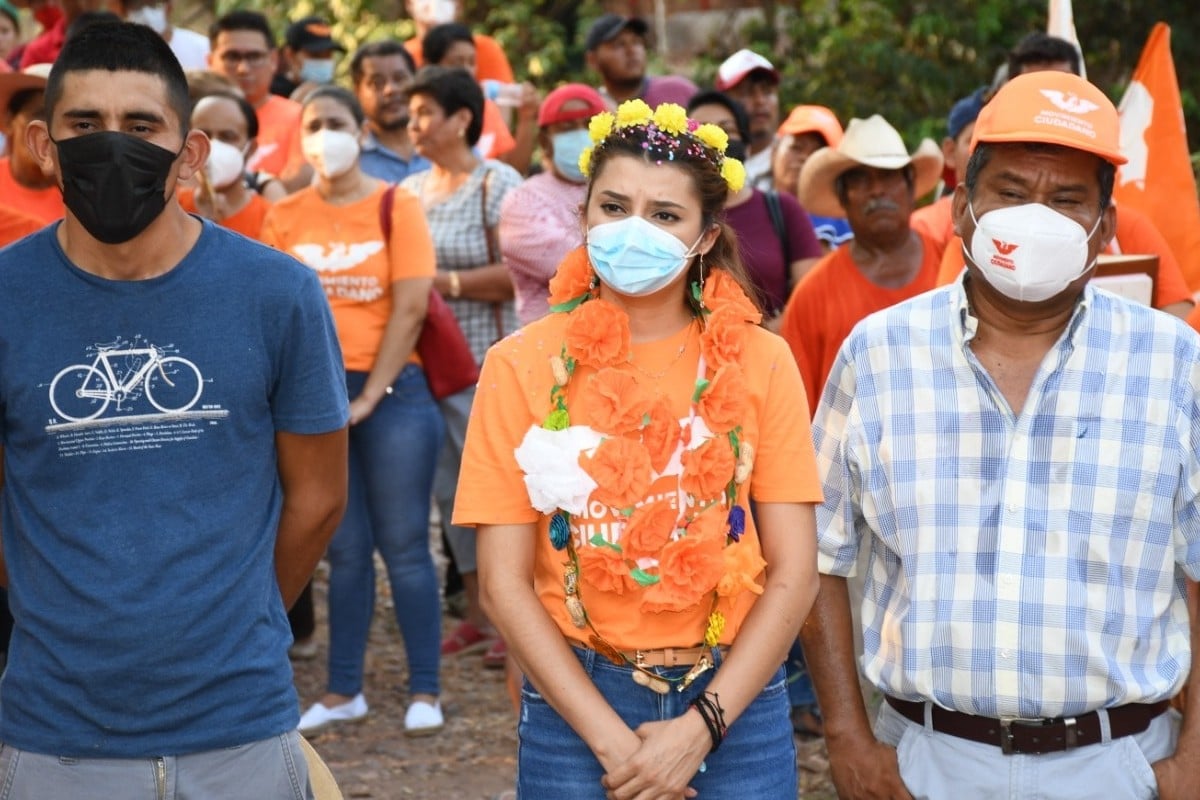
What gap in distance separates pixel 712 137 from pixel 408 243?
295 centimetres

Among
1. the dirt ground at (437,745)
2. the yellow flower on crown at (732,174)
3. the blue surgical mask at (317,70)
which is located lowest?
the dirt ground at (437,745)

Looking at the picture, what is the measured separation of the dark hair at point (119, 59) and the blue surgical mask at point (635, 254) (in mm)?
919

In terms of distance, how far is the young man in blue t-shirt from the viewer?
10.3 feet

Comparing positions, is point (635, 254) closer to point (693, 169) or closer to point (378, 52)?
point (693, 169)

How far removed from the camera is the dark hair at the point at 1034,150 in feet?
11.5

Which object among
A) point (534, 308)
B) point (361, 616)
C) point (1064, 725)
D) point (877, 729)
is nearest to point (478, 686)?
point (361, 616)

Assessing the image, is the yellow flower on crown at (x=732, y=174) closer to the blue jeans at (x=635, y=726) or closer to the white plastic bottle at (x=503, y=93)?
the blue jeans at (x=635, y=726)

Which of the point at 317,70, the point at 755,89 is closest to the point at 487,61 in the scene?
the point at 317,70

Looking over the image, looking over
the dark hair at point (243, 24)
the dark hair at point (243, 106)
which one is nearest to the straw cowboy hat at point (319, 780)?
the dark hair at point (243, 106)

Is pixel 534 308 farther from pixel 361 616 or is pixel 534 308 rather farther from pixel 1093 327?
pixel 1093 327

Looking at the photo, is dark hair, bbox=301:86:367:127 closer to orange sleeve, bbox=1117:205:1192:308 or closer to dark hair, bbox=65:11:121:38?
dark hair, bbox=65:11:121:38

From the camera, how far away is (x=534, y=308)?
263 inches

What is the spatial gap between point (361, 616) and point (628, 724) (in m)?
3.51

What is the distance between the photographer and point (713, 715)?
3258 millimetres
